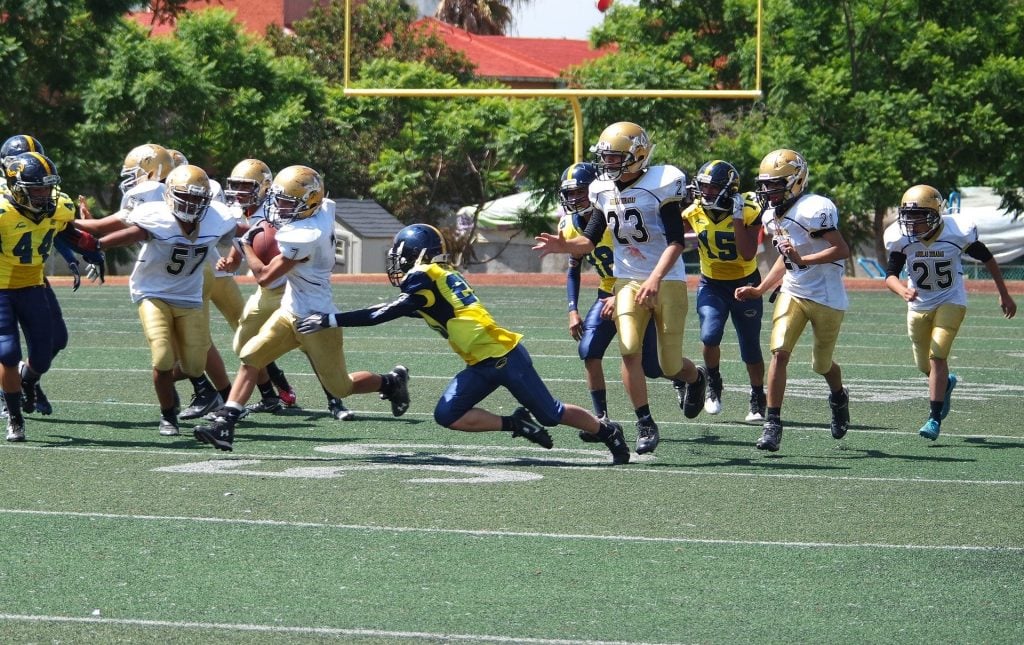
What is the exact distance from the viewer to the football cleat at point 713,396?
33.0 ft

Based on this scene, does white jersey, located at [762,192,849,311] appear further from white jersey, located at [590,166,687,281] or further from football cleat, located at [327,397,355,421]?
football cleat, located at [327,397,355,421]

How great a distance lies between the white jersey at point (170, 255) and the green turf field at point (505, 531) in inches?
32.0

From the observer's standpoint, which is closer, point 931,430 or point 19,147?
point 931,430

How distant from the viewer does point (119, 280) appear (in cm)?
2709

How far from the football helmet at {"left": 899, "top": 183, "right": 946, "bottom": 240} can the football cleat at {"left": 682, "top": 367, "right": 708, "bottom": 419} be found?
4.78ft

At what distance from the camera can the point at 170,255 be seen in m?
8.95

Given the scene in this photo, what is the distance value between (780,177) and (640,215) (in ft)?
2.94

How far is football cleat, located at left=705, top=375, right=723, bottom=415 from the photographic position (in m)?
10.1

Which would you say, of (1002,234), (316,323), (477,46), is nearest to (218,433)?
(316,323)

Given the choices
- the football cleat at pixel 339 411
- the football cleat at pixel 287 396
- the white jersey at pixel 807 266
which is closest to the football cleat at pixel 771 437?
the white jersey at pixel 807 266

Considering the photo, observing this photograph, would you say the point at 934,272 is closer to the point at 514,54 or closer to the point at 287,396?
the point at 287,396

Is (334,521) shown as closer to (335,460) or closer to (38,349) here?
(335,460)

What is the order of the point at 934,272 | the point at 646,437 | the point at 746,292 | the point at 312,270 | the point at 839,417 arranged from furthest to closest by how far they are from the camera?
the point at 934,272, the point at 746,292, the point at 839,417, the point at 312,270, the point at 646,437

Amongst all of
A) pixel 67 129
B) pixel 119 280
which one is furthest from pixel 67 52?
pixel 119 280
